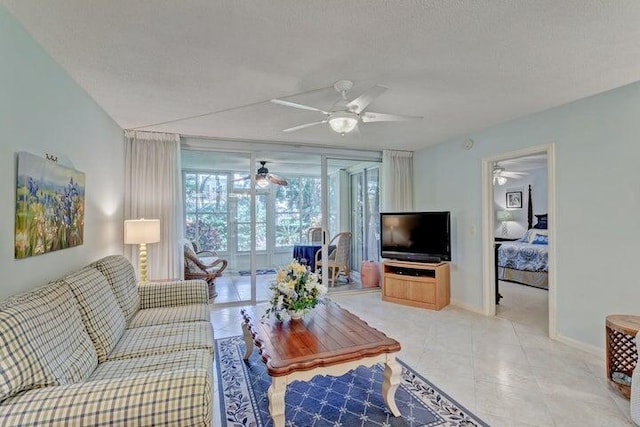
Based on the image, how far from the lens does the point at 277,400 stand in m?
1.86

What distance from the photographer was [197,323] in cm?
256

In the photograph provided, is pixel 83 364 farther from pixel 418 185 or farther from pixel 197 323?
pixel 418 185

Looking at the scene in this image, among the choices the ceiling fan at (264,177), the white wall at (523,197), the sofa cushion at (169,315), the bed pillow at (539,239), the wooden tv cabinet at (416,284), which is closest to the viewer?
the sofa cushion at (169,315)

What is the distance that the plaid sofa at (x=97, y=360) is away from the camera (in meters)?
1.21

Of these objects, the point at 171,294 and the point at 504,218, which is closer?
the point at 171,294

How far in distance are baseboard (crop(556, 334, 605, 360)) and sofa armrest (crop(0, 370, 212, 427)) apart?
3478 millimetres

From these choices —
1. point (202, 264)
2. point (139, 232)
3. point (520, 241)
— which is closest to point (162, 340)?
point (139, 232)

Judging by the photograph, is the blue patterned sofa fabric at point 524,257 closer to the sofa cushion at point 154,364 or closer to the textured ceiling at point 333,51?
the textured ceiling at point 333,51

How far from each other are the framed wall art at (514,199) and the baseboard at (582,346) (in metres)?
5.58

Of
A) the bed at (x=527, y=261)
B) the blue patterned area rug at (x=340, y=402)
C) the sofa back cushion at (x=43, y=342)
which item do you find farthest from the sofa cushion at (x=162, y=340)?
the bed at (x=527, y=261)

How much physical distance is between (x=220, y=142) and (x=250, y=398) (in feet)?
11.2

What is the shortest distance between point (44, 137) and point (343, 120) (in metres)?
2.07

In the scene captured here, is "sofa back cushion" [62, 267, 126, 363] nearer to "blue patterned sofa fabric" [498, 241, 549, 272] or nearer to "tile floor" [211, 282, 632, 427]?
"tile floor" [211, 282, 632, 427]

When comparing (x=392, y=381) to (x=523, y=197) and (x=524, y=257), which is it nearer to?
(x=524, y=257)
